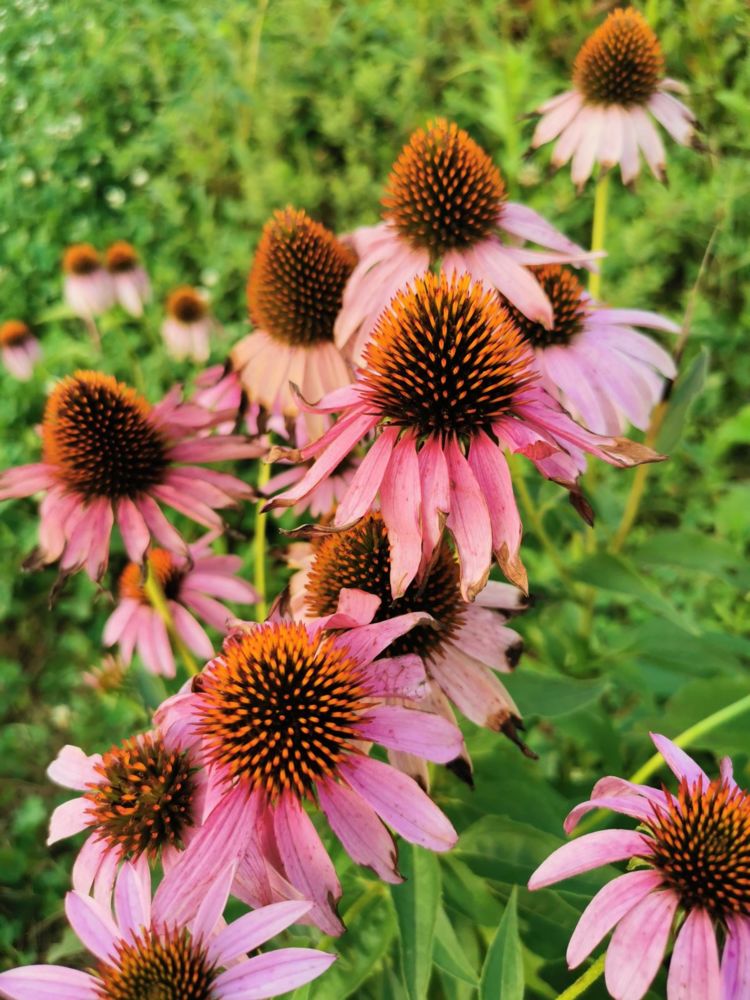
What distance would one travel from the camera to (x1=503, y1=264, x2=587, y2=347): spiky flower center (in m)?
0.99

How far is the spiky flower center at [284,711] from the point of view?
0.72 m

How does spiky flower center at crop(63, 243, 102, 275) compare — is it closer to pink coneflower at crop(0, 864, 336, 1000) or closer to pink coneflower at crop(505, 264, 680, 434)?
pink coneflower at crop(505, 264, 680, 434)

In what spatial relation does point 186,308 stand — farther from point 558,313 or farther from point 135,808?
point 135,808

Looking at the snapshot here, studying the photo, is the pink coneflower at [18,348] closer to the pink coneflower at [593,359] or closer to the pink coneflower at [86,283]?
the pink coneflower at [86,283]

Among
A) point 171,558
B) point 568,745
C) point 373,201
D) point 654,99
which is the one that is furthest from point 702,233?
point 171,558

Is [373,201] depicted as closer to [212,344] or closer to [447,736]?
[212,344]

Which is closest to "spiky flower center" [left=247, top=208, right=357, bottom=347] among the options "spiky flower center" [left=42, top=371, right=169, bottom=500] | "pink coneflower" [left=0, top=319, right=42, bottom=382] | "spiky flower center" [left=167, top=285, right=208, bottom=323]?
"spiky flower center" [left=42, top=371, right=169, bottom=500]

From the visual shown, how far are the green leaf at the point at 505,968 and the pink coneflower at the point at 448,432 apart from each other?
12.8 inches

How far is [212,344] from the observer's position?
102 inches

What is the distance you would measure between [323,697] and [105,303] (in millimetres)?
1790

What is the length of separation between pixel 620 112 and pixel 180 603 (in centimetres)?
103

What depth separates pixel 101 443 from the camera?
107 centimetres

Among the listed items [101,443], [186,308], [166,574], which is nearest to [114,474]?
[101,443]

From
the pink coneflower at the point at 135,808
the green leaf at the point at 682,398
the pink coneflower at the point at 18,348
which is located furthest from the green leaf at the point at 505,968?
the pink coneflower at the point at 18,348
